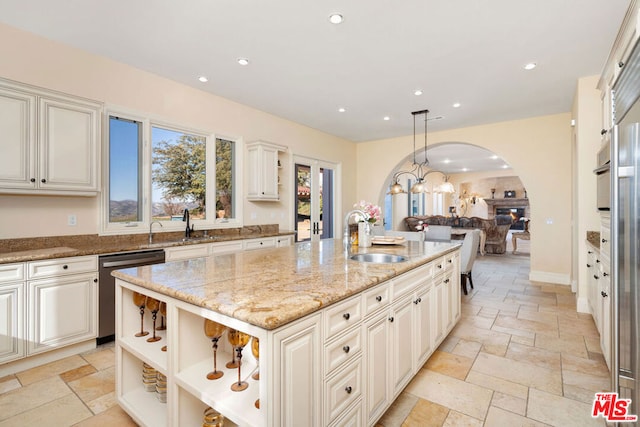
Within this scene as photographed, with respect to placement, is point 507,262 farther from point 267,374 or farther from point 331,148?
point 267,374

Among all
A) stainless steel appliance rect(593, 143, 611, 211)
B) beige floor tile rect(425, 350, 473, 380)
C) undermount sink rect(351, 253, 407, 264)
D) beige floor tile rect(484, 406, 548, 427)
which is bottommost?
beige floor tile rect(484, 406, 548, 427)

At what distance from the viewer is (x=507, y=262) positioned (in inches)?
286

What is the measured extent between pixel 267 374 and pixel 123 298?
4.26ft

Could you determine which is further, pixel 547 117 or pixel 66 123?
pixel 547 117

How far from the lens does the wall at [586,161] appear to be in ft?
12.0

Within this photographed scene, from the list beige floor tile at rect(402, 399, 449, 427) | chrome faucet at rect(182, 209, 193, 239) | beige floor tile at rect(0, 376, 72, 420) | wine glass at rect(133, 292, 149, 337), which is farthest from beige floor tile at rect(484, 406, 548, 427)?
chrome faucet at rect(182, 209, 193, 239)

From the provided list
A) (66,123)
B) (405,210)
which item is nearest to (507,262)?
(405,210)

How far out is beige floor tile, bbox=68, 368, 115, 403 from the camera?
2.14 metres

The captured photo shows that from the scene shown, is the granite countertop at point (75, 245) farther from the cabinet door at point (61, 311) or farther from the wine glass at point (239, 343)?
the wine glass at point (239, 343)

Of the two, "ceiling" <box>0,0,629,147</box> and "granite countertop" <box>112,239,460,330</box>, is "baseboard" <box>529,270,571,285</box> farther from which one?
"granite countertop" <box>112,239,460,330</box>

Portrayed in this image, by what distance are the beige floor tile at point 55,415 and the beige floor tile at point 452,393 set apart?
2170 mm

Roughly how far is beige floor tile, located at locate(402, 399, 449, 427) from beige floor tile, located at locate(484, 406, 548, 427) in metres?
0.25

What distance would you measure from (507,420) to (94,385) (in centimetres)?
283

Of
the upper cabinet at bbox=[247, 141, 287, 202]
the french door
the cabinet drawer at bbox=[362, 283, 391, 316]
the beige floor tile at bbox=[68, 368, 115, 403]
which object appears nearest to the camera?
the cabinet drawer at bbox=[362, 283, 391, 316]
